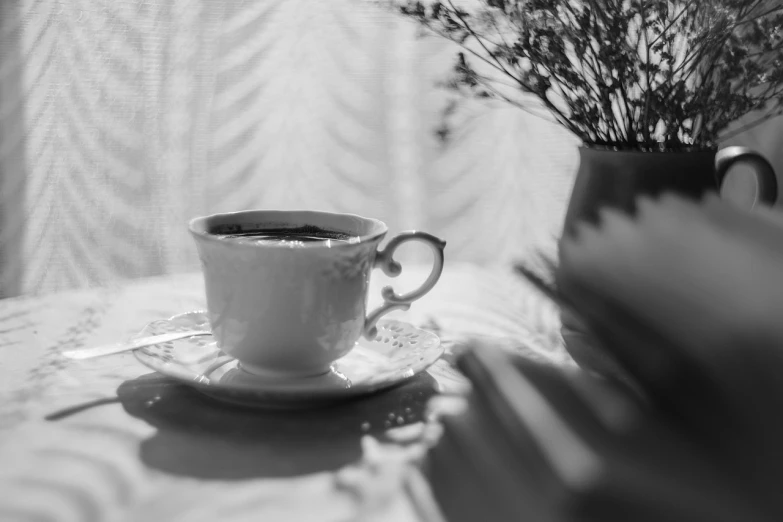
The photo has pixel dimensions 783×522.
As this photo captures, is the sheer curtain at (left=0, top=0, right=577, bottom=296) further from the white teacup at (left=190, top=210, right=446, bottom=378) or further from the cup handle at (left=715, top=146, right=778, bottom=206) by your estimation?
the white teacup at (left=190, top=210, right=446, bottom=378)

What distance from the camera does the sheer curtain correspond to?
1.17 m

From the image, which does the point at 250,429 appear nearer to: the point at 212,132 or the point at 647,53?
the point at 647,53

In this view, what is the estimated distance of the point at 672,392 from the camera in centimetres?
27

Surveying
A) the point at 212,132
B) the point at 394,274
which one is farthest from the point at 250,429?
the point at 212,132

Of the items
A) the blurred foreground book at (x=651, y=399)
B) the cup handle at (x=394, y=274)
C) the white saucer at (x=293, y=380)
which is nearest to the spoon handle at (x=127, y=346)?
the white saucer at (x=293, y=380)

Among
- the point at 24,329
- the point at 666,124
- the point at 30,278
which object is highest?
the point at 666,124

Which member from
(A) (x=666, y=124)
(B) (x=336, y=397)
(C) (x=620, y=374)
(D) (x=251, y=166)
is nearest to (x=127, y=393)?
(B) (x=336, y=397)

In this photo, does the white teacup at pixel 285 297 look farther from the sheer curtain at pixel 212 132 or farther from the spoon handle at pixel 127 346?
the sheer curtain at pixel 212 132

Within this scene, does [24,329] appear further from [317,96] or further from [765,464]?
[317,96]

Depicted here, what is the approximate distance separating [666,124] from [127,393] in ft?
1.38

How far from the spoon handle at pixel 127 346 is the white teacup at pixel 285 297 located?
6 centimetres

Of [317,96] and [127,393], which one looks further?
[317,96]

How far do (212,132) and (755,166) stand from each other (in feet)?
2.81

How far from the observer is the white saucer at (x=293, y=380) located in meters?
0.44
